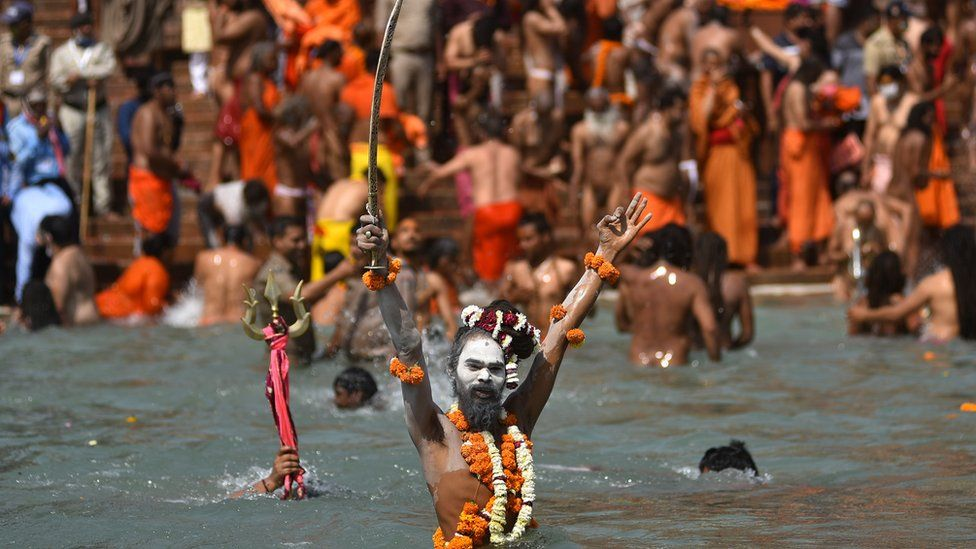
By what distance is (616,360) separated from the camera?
1118cm

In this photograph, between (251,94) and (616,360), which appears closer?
(616,360)

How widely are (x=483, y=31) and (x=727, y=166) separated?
7.72 feet

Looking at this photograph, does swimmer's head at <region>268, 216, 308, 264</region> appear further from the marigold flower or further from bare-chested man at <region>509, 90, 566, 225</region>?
the marigold flower

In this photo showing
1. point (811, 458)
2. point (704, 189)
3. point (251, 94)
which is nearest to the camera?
point (811, 458)

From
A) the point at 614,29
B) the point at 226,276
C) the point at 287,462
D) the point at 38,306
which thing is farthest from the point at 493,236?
the point at 287,462

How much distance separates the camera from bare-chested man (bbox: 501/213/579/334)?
11062mm

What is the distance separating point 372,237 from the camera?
18.1 ft

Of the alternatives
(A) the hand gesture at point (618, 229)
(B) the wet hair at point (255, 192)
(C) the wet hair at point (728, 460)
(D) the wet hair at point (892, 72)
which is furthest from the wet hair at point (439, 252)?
(A) the hand gesture at point (618, 229)

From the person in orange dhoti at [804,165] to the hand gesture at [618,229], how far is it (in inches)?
339

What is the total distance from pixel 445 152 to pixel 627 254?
14.1 ft

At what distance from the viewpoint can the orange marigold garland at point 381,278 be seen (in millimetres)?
5555

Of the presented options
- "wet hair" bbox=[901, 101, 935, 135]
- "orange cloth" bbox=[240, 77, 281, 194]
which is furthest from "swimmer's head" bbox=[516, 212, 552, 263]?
"wet hair" bbox=[901, 101, 935, 135]

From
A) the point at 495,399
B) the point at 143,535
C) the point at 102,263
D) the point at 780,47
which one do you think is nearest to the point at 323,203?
the point at 102,263

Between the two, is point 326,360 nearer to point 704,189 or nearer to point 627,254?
point 627,254
